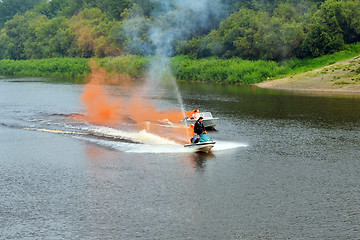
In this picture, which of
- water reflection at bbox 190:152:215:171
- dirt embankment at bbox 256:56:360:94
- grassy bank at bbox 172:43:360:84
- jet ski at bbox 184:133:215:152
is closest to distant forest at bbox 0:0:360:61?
grassy bank at bbox 172:43:360:84

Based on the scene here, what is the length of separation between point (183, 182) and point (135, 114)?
2767 centimetres

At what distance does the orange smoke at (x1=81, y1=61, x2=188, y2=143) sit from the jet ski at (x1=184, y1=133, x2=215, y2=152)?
4.47 meters

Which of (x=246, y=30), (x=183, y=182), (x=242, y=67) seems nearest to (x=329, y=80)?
(x=242, y=67)

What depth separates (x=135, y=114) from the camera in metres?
55.8

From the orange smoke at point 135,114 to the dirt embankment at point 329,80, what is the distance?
25582mm

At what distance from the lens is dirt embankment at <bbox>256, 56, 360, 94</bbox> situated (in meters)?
76.4

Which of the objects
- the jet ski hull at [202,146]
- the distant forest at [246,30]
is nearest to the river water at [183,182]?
the jet ski hull at [202,146]

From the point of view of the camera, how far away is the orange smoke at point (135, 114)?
152 ft

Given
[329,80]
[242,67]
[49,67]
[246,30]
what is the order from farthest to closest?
[49,67] < [246,30] < [242,67] < [329,80]

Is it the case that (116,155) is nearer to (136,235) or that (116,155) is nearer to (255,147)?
(255,147)

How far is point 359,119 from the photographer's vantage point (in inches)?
1994

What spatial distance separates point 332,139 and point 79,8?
446 feet

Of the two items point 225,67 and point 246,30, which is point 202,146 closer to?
point 225,67

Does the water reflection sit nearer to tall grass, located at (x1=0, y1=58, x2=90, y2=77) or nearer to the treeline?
the treeline
